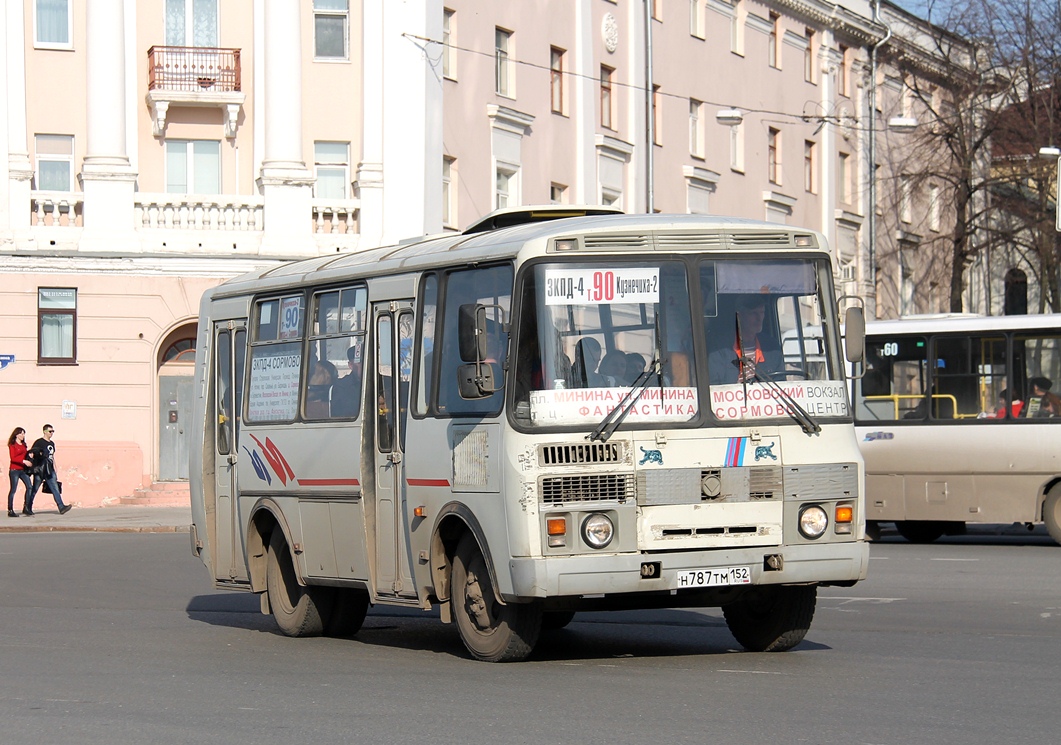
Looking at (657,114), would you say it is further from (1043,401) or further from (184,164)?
(1043,401)

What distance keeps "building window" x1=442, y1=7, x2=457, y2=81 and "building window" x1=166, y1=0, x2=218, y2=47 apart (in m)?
4.66

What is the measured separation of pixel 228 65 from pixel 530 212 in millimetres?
24791

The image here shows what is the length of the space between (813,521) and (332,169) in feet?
89.6

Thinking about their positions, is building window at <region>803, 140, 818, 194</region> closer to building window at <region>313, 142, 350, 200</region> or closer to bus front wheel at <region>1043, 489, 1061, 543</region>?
building window at <region>313, 142, 350, 200</region>

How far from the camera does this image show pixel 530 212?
13.0m

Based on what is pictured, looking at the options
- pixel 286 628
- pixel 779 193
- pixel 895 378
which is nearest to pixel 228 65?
pixel 895 378

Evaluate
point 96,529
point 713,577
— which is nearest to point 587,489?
point 713,577

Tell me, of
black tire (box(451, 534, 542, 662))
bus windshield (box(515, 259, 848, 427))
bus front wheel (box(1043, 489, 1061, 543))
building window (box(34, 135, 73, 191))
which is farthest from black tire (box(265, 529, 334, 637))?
building window (box(34, 135, 73, 191))

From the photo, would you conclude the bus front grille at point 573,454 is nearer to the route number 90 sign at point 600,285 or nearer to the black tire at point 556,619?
the route number 90 sign at point 600,285

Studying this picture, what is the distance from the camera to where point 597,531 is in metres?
10.7

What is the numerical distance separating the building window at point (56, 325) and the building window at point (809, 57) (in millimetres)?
26636

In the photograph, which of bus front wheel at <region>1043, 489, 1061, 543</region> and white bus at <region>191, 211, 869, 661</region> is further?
bus front wheel at <region>1043, 489, 1061, 543</region>

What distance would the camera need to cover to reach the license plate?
1072cm

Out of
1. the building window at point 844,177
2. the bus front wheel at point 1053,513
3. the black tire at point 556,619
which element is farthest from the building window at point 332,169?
the black tire at point 556,619
